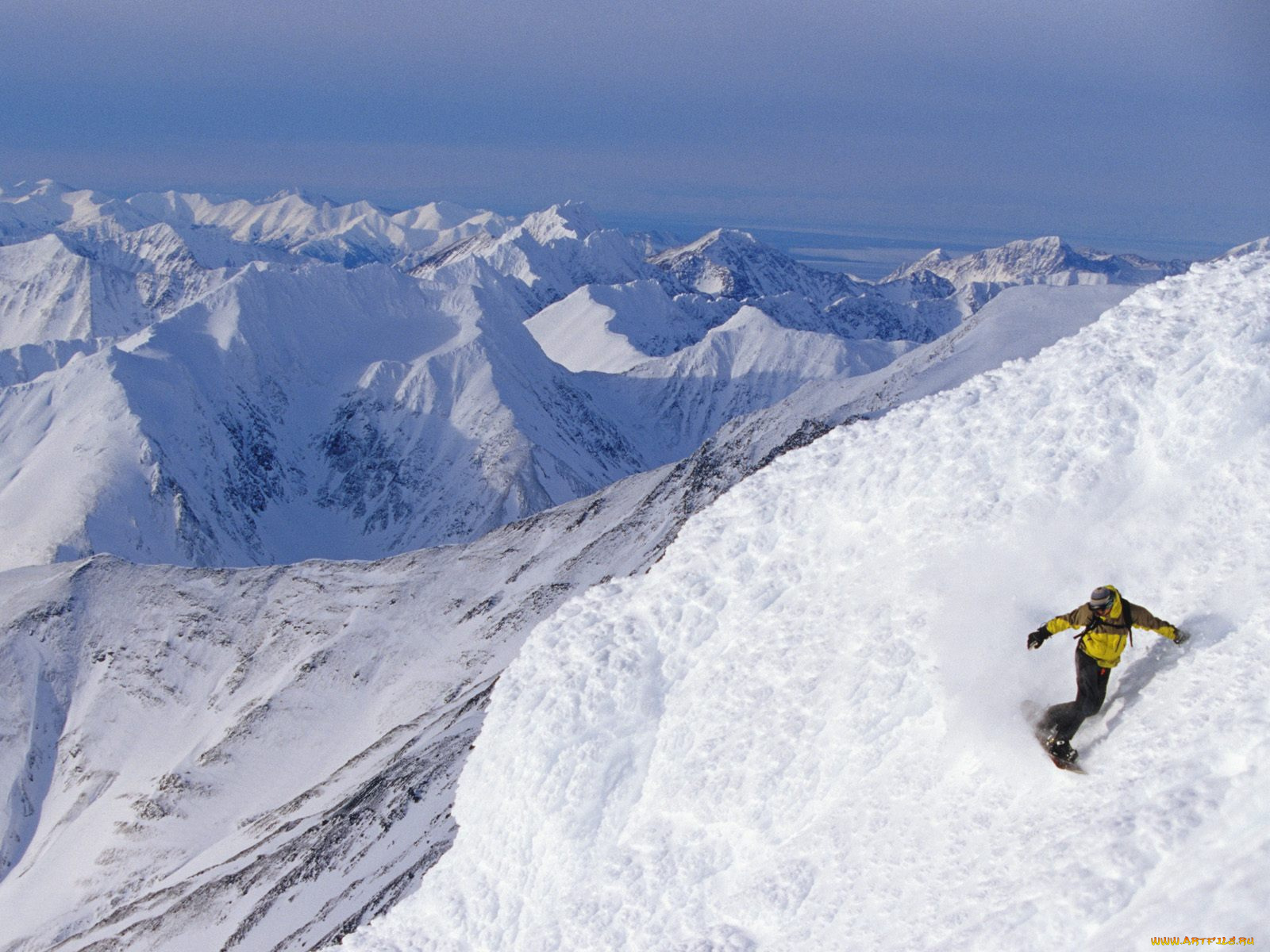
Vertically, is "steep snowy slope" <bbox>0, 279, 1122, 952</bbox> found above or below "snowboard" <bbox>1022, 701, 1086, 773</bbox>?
below

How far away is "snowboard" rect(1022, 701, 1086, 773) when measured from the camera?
36.2ft

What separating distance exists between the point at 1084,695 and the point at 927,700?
2606mm

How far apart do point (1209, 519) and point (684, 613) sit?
29.4 ft

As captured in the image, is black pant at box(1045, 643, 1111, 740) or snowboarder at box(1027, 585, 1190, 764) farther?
black pant at box(1045, 643, 1111, 740)

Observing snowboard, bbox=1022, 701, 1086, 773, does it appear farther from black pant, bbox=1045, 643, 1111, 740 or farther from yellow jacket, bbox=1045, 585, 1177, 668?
yellow jacket, bbox=1045, 585, 1177, 668

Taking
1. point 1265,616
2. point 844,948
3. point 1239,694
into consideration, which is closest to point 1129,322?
point 1265,616

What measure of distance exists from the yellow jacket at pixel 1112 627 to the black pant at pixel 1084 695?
3.6 inches

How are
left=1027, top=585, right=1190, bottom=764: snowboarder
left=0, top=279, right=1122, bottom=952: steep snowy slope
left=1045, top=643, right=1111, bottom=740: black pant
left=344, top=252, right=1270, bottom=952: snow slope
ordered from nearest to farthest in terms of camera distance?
left=344, top=252, right=1270, bottom=952: snow slope, left=1027, top=585, right=1190, bottom=764: snowboarder, left=1045, top=643, right=1111, bottom=740: black pant, left=0, top=279, right=1122, bottom=952: steep snowy slope

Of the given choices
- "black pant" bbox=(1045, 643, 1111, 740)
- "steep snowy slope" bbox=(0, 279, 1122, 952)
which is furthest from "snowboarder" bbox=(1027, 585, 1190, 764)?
"steep snowy slope" bbox=(0, 279, 1122, 952)

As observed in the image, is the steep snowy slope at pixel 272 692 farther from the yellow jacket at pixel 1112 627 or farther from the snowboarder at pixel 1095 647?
the yellow jacket at pixel 1112 627

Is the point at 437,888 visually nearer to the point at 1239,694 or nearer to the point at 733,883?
the point at 733,883

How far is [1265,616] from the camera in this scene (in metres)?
10.8

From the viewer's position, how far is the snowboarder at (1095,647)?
11016mm

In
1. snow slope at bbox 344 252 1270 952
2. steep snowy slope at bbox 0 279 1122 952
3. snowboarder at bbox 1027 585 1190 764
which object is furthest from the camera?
steep snowy slope at bbox 0 279 1122 952
